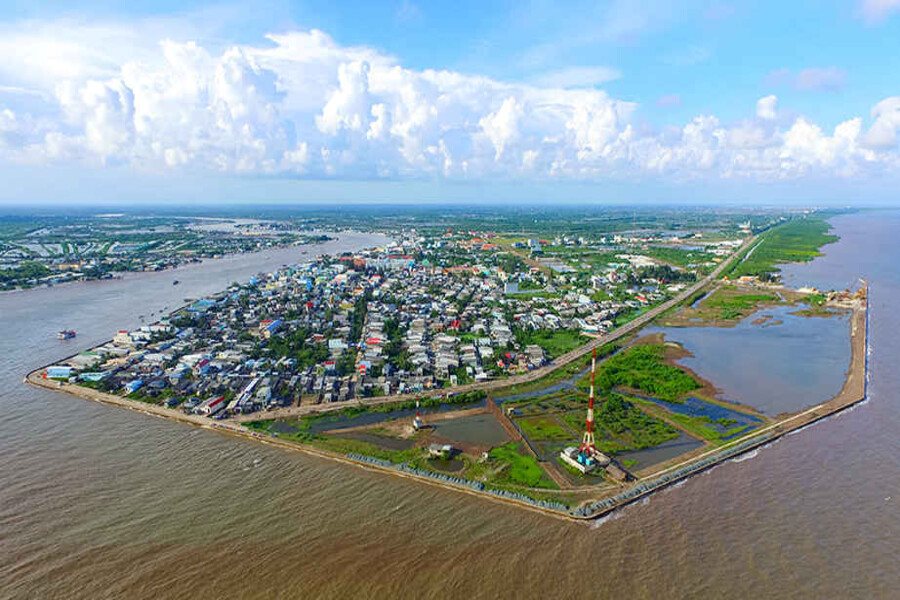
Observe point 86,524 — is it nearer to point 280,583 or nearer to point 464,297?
point 280,583

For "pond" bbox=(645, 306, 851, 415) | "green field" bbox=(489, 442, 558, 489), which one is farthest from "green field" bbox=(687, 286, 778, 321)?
"green field" bbox=(489, 442, 558, 489)

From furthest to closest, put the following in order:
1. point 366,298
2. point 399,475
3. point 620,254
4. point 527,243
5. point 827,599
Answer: point 527,243
point 620,254
point 366,298
point 399,475
point 827,599

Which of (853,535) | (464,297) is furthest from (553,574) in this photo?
(464,297)

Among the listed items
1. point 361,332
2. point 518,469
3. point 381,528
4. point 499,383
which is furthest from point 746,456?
point 361,332

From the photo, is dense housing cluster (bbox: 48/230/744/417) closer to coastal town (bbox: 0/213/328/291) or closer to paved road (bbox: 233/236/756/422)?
paved road (bbox: 233/236/756/422)

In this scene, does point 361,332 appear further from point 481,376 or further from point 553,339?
point 553,339

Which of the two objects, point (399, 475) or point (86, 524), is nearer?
point (86, 524)

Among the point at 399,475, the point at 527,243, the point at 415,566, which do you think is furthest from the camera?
the point at 527,243
